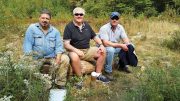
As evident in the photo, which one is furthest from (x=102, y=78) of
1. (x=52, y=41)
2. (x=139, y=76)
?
(x=139, y=76)

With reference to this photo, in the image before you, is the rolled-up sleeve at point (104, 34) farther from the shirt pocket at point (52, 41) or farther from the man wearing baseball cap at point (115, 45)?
the shirt pocket at point (52, 41)

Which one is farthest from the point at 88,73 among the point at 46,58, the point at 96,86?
the point at 46,58

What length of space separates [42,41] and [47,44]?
9 centimetres

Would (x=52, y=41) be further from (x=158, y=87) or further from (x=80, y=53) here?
(x=158, y=87)

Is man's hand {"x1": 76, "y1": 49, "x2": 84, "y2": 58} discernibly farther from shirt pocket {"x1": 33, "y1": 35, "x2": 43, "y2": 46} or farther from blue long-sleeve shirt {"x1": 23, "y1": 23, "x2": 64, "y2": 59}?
shirt pocket {"x1": 33, "y1": 35, "x2": 43, "y2": 46}

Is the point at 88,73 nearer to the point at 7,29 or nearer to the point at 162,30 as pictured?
the point at 7,29

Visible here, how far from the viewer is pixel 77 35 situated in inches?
306

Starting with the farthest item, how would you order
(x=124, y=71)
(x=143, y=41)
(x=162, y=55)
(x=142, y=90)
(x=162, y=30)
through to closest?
(x=162, y=30)
(x=143, y=41)
(x=162, y=55)
(x=124, y=71)
(x=142, y=90)

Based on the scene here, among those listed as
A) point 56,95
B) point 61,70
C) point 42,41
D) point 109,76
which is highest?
point 42,41

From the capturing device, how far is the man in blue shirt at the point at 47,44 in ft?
23.4

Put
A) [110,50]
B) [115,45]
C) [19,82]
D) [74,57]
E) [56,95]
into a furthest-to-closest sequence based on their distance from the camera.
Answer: [115,45], [110,50], [74,57], [56,95], [19,82]

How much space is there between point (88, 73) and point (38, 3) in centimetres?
1483

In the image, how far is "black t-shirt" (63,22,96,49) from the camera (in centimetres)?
776

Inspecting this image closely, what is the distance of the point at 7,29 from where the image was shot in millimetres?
11469
